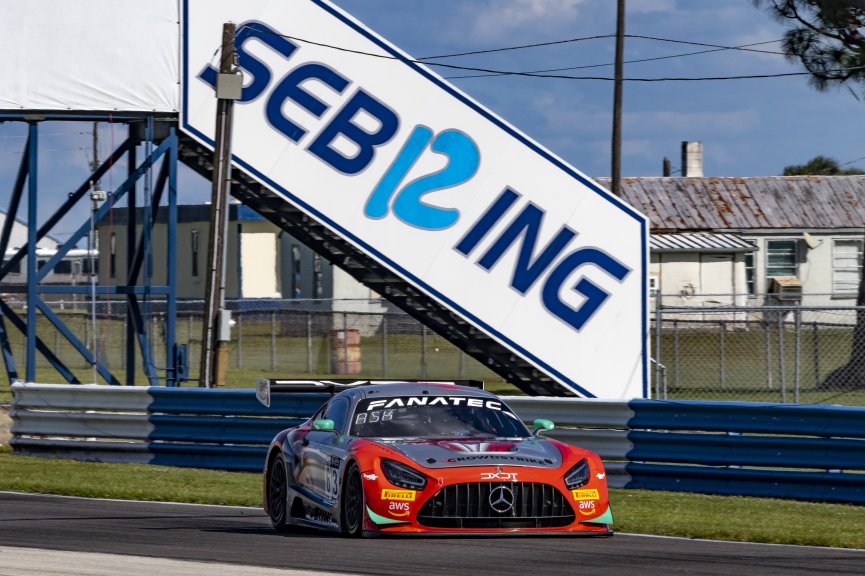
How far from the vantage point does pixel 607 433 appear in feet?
54.0

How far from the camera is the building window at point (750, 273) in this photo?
169ft

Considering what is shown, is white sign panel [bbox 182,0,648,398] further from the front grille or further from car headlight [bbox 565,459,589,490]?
the front grille

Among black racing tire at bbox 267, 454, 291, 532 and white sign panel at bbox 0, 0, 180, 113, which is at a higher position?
white sign panel at bbox 0, 0, 180, 113

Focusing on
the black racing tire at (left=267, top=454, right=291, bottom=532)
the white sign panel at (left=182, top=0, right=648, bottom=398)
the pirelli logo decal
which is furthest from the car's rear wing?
the white sign panel at (left=182, top=0, right=648, bottom=398)

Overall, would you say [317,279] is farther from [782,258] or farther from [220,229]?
[220,229]

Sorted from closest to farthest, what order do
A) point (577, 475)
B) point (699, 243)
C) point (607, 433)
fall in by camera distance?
point (577, 475)
point (607, 433)
point (699, 243)

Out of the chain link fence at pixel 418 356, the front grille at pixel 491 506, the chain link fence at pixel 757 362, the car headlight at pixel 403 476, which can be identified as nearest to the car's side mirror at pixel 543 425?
the front grille at pixel 491 506

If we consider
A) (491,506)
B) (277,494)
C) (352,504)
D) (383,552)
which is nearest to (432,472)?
(491,506)

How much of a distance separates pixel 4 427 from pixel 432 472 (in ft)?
44.9

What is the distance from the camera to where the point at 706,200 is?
5297 cm

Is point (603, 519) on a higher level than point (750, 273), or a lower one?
lower

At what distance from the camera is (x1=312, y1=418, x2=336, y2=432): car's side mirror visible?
1194cm

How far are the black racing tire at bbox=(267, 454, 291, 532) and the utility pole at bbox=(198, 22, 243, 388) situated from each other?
830 cm

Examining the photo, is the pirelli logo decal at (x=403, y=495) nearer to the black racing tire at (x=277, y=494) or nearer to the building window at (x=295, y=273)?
the black racing tire at (x=277, y=494)
